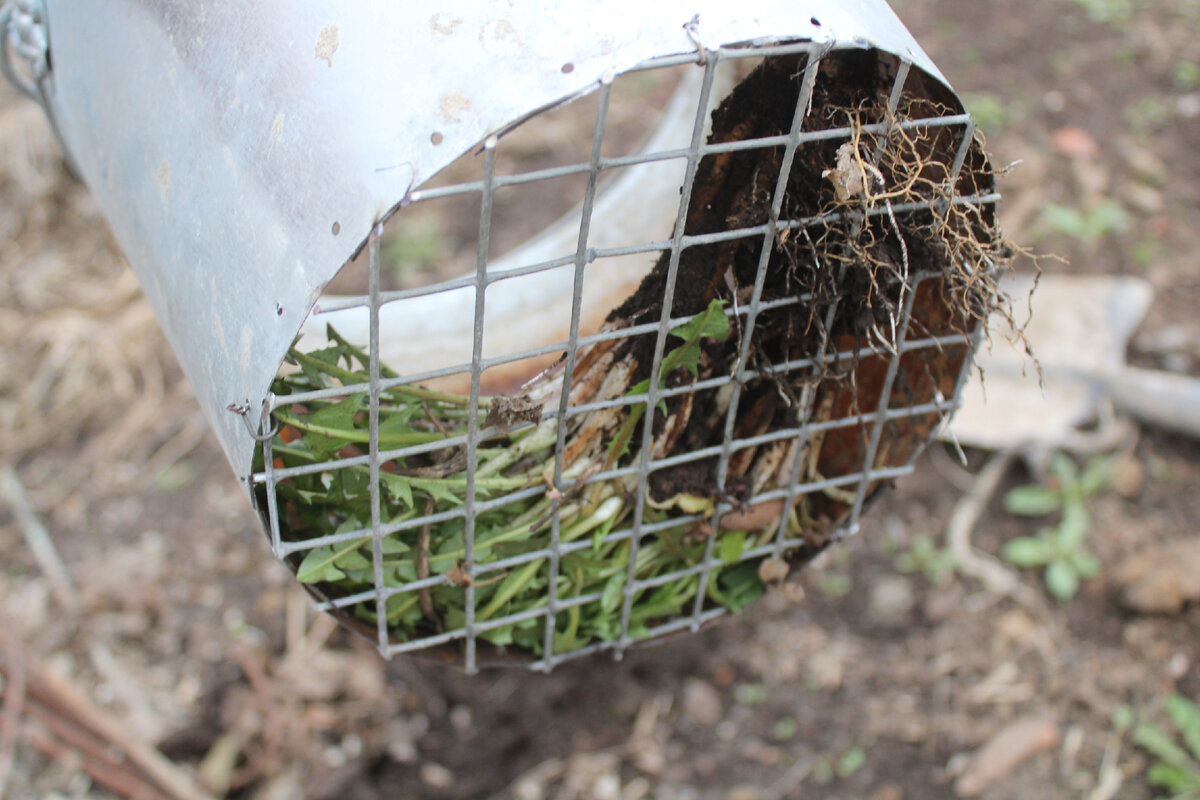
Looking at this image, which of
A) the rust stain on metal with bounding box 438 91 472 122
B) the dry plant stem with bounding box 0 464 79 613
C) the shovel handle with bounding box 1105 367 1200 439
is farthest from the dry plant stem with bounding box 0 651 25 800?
the shovel handle with bounding box 1105 367 1200 439

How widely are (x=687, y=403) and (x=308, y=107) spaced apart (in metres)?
0.48

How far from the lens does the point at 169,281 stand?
969 millimetres

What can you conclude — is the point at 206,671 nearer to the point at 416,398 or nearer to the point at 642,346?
the point at 416,398

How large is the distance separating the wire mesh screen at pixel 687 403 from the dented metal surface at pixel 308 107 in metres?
0.03

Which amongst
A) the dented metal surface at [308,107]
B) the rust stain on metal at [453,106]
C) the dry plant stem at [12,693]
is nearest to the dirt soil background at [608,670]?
the dry plant stem at [12,693]

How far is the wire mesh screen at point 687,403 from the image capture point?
2.85 feet

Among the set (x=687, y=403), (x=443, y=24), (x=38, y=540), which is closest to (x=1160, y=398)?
(x=687, y=403)

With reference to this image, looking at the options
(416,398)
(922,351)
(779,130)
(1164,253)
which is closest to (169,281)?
(416,398)

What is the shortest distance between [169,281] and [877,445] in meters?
0.80

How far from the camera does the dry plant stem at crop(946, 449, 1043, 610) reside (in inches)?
66.9

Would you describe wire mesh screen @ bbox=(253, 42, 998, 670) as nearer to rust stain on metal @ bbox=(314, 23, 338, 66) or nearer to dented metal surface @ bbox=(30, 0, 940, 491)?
dented metal surface @ bbox=(30, 0, 940, 491)

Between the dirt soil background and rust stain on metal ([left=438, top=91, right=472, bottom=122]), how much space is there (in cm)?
110

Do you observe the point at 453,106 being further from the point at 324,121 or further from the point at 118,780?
the point at 118,780

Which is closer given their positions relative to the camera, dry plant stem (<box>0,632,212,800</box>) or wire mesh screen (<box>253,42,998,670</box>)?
wire mesh screen (<box>253,42,998,670</box>)
